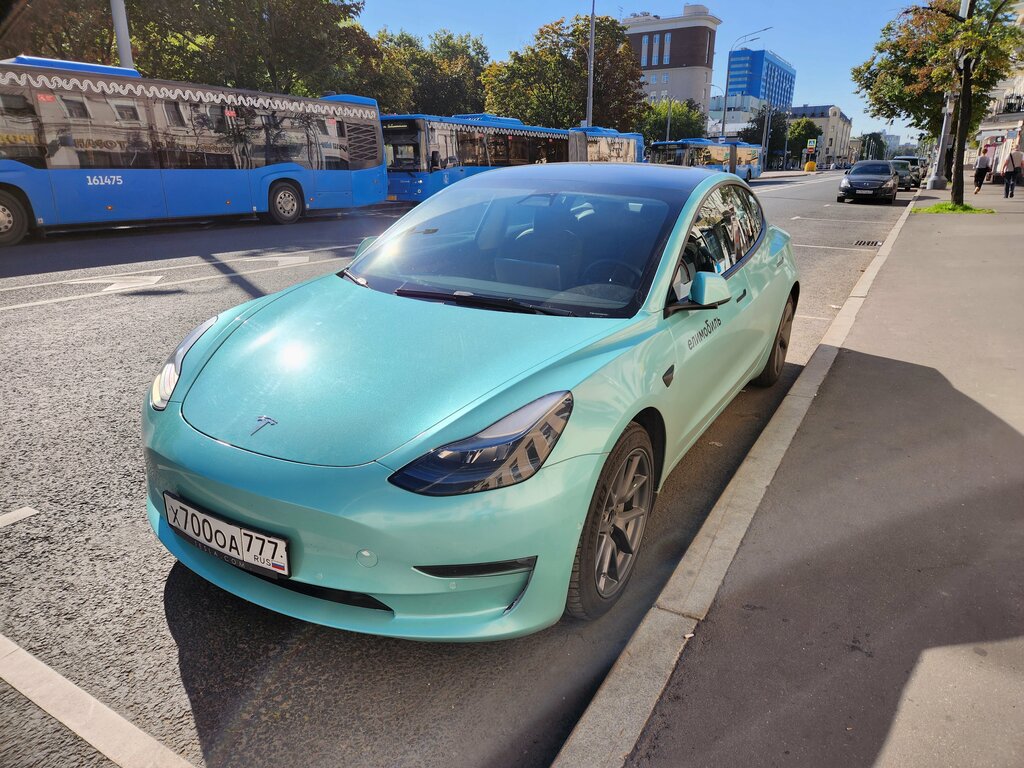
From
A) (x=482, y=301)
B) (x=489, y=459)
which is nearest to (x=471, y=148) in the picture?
(x=482, y=301)

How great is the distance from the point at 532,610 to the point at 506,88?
4954cm

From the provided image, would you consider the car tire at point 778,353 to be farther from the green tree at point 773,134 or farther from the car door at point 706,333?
the green tree at point 773,134

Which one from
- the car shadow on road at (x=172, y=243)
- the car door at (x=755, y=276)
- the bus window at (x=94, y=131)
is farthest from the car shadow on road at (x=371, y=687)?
the bus window at (x=94, y=131)

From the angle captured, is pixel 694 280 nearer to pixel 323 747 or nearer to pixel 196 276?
pixel 323 747

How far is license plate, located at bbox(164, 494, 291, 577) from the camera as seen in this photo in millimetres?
2084

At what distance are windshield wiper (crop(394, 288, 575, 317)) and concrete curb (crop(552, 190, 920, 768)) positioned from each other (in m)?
1.13

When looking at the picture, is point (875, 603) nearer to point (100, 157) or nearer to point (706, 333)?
point (706, 333)

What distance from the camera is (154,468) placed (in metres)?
2.37

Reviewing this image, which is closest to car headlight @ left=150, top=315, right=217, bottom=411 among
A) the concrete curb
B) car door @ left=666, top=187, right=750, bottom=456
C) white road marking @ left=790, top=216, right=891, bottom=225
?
the concrete curb

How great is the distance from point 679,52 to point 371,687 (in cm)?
12911

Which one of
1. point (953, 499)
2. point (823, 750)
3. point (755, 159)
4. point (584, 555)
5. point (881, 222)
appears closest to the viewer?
point (823, 750)

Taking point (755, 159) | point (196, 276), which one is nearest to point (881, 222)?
point (196, 276)

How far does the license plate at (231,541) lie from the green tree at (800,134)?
13064 cm

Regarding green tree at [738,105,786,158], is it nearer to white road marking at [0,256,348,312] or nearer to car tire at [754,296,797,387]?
white road marking at [0,256,348,312]
